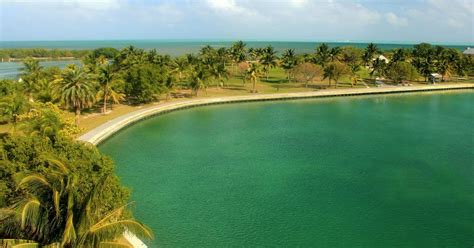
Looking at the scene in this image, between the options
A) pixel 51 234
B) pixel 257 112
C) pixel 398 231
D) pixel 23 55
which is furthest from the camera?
pixel 23 55

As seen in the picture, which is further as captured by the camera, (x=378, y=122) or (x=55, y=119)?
(x=378, y=122)

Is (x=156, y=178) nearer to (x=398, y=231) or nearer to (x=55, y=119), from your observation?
(x=55, y=119)

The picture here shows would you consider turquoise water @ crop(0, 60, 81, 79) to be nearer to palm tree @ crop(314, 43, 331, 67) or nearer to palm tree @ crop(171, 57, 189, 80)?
palm tree @ crop(171, 57, 189, 80)

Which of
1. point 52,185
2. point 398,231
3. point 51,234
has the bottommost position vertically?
point 398,231

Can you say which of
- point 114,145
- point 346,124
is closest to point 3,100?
point 114,145

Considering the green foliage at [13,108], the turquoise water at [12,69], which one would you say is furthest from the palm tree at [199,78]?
the turquoise water at [12,69]

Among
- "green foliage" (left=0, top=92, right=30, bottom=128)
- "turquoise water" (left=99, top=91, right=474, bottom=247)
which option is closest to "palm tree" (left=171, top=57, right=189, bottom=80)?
"turquoise water" (left=99, top=91, right=474, bottom=247)
